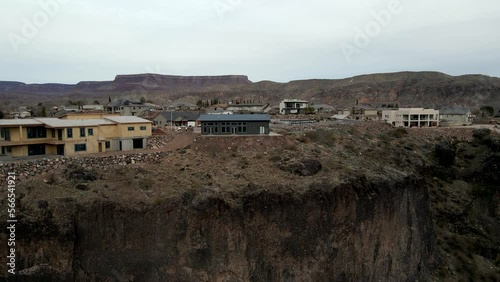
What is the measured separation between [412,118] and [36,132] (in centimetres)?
6619

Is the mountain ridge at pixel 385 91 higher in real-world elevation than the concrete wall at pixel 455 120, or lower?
higher

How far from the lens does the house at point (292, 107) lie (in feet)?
306

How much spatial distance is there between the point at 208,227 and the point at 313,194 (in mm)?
10082

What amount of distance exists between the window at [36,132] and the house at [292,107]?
60932 millimetres

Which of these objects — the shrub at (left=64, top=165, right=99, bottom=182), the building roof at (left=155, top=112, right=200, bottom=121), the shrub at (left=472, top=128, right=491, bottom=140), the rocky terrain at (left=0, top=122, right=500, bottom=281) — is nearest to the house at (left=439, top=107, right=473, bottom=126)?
the shrub at (left=472, top=128, right=491, bottom=140)

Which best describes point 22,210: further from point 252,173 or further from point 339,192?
point 339,192

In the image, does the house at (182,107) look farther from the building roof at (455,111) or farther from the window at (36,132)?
the window at (36,132)

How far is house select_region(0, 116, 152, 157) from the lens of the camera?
37875 millimetres

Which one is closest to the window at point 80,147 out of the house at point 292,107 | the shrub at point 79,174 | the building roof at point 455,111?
the shrub at point 79,174

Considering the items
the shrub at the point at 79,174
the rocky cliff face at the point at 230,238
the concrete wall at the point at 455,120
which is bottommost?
the rocky cliff face at the point at 230,238

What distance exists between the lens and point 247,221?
113 ft

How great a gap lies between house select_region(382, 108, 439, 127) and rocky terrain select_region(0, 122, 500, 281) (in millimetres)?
28976

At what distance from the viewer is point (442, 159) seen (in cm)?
6012

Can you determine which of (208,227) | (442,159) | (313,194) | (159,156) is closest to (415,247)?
(313,194)
